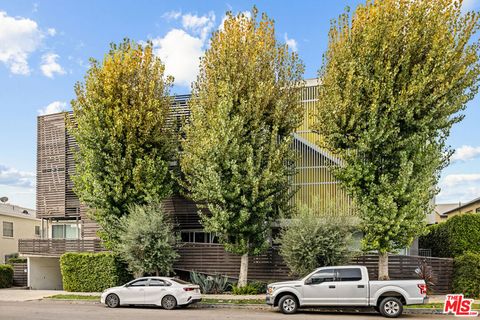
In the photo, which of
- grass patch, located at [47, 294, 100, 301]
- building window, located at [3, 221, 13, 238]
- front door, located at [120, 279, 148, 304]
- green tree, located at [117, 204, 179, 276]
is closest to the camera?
front door, located at [120, 279, 148, 304]

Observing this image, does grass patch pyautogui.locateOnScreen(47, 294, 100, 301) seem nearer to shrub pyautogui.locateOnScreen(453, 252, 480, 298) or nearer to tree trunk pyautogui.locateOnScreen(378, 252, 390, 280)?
tree trunk pyautogui.locateOnScreen(378, 252, 390, 280)

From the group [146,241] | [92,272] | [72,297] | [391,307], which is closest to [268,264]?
[146,241]

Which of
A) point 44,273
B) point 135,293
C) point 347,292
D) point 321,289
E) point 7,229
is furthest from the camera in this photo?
point 7,229

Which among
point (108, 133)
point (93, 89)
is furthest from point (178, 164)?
point (93, 89)

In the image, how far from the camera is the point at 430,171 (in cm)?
2089

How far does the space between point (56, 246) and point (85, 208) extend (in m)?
2.84

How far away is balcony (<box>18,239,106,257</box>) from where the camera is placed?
1137 inches

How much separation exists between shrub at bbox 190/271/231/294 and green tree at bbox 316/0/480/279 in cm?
792

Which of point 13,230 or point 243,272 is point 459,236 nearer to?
point 243,272

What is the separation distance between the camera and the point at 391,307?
17.0 m

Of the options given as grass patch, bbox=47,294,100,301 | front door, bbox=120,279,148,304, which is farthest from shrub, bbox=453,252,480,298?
grass patch, bbox=47,294,100,301

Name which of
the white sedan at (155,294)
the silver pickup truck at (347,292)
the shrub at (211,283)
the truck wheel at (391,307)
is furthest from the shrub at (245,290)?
the truck wheel at (391,307)

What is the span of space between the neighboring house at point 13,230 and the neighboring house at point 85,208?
10.4 meters

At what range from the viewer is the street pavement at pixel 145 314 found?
16812 mm
